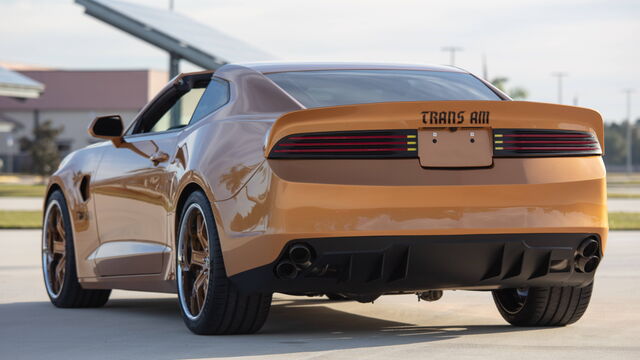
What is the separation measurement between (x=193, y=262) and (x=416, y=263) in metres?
1.41

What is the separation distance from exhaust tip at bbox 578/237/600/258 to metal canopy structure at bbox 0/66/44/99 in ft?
104

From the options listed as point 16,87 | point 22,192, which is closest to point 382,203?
point 16,87

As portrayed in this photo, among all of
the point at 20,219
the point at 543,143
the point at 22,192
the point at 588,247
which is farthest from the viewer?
the point at 22,192

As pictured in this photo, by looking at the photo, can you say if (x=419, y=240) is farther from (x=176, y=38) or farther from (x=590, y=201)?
(x=176, y=38)

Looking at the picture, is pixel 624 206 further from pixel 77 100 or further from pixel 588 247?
pixel 77 100

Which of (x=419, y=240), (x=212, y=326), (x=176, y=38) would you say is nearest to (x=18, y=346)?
(x=212, y=326)

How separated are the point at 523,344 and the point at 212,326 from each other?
1627 millimetres

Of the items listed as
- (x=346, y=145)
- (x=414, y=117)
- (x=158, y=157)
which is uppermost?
(x=414, y=117)

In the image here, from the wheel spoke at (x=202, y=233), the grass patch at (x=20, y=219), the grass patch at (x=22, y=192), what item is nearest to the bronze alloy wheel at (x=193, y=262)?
the wheel spoke at (x=202, y=233)

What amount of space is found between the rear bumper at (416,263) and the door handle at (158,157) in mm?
1219

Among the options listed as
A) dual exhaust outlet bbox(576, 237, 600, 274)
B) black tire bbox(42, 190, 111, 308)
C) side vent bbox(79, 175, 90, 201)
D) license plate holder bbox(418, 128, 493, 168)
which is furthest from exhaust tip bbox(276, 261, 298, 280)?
black tire bbox(42, 190, 111, 308)

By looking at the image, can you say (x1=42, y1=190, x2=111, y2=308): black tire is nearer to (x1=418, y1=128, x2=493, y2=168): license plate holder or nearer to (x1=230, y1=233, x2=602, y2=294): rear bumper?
(x1=230, y1=233, x2=602, y2=294): rear bumper

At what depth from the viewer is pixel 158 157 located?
7.30m

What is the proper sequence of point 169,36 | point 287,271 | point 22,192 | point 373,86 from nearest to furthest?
1. point 287,271
2. point 373,86
3. point 169,36
4. point 22,192
